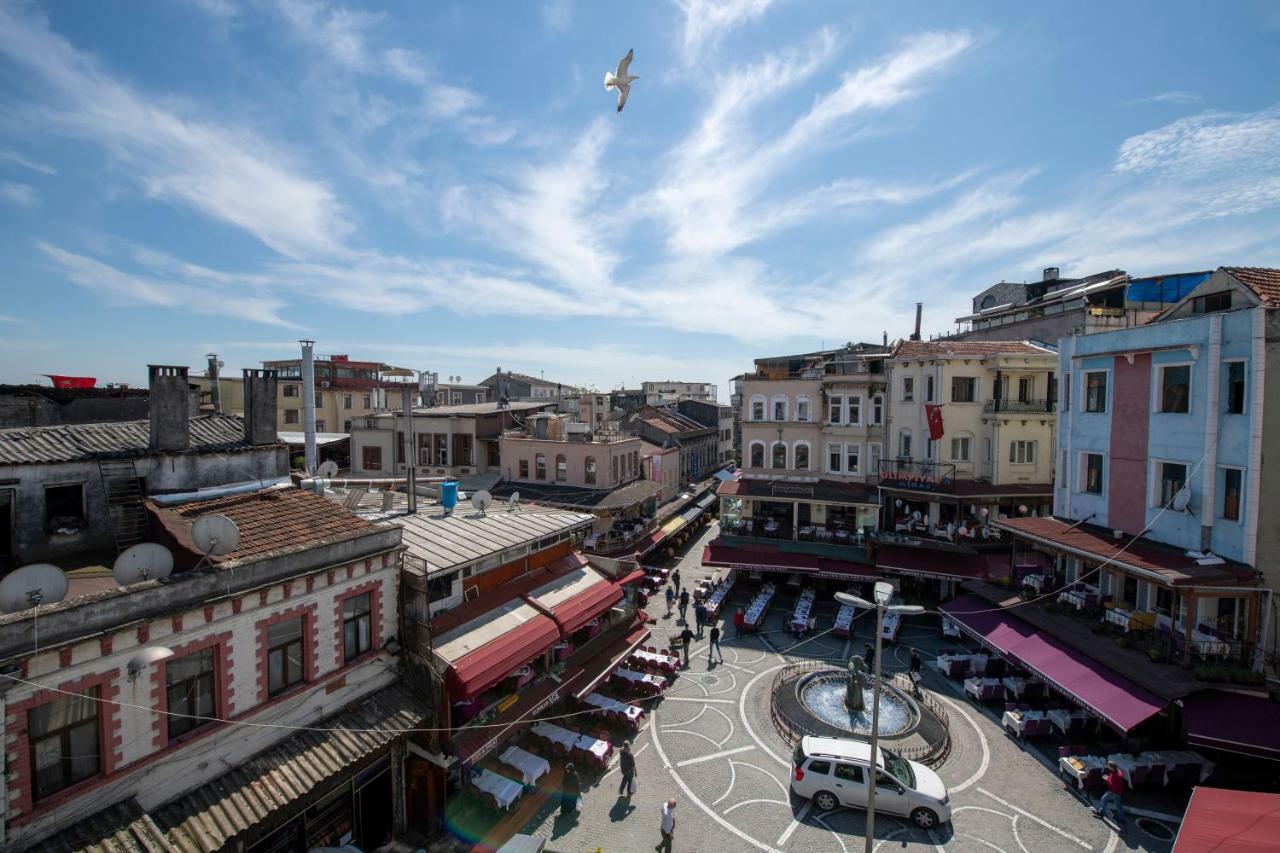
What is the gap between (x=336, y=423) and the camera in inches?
2234

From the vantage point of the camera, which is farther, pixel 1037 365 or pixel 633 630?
pixel 1037 365

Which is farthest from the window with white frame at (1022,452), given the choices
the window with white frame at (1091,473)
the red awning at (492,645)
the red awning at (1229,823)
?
the red awning at (492,645)

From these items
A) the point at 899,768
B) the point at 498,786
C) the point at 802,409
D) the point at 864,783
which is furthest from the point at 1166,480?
the point at 498,786

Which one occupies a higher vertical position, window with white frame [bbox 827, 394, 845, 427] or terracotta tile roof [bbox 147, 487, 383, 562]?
window with white frame [bbox 827, 394, 845, 427]

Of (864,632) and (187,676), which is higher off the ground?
(187,676)

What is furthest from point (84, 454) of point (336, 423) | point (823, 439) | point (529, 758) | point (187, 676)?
point (336, 423)

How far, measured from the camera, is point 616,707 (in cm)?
2152

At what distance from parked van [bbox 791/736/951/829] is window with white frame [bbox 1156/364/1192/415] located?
15.9m

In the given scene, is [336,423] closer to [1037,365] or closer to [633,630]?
[633,630]

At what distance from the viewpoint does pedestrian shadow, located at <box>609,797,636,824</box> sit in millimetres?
17016

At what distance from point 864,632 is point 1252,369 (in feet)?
64.2

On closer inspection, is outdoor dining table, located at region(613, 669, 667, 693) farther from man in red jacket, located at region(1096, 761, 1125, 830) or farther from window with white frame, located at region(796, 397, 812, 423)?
window with white frame, located at region(796, 397, 812, 423)

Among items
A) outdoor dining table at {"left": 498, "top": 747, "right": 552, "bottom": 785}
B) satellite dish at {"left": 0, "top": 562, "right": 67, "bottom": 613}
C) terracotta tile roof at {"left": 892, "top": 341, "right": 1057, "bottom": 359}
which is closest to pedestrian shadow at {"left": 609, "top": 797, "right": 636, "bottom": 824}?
outdoor dining table at {"left": 498, "top": 747, "right": 552, "bottom": 785}

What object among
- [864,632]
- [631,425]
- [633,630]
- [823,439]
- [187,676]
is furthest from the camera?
[631,425]
